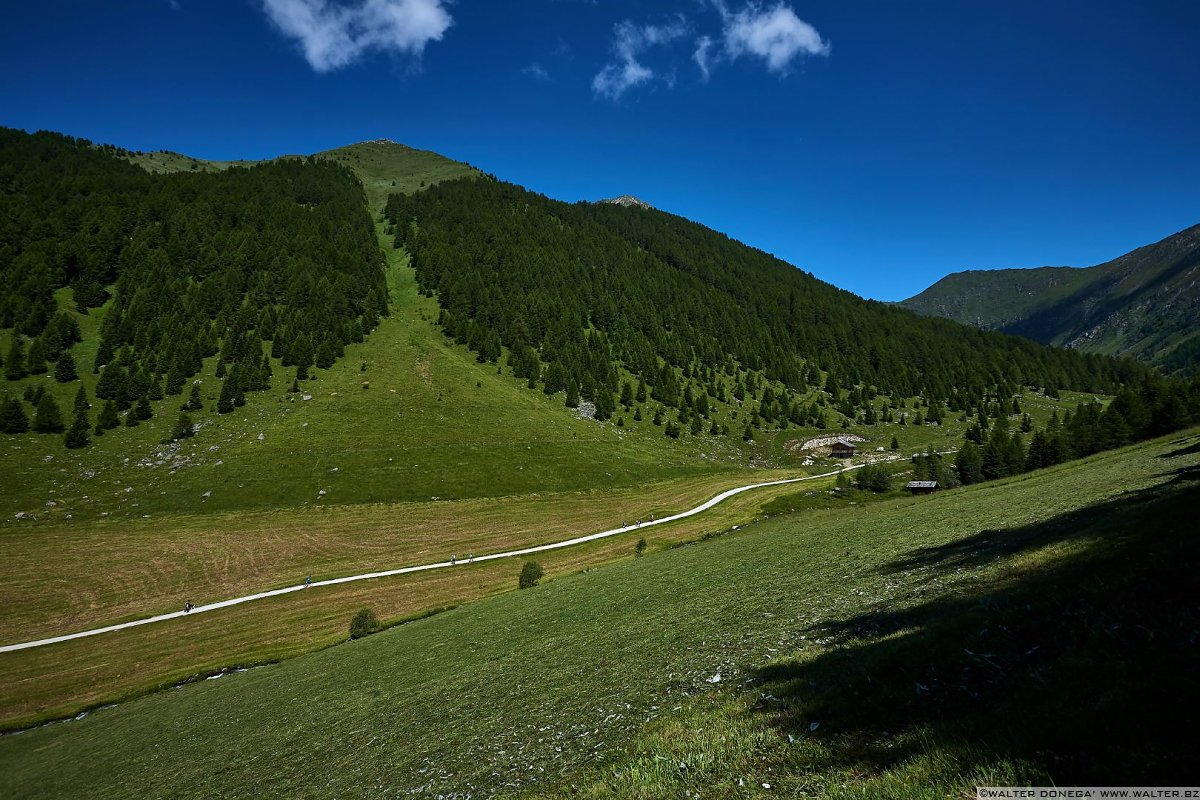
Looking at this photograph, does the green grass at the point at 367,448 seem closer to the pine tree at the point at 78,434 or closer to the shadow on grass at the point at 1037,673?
the pine tree at the point at 78,434

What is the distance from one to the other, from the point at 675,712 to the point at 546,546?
2490 inches

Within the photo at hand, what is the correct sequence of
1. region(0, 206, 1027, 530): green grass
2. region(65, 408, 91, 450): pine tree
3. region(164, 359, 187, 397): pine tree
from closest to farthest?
region(0, 206, 1027, 530): green grass < region(65, 408, 91, 450): pine tree < region(164, 359, 187, 397): pine tree

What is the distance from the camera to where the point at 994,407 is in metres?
191

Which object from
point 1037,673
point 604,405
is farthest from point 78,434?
point 1037,673

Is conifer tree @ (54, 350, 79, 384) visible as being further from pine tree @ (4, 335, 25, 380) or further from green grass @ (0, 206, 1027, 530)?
pine tree @ (4, 335, 25, 380)

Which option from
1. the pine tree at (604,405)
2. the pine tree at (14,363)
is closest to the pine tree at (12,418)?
the pine tree at (14,363)

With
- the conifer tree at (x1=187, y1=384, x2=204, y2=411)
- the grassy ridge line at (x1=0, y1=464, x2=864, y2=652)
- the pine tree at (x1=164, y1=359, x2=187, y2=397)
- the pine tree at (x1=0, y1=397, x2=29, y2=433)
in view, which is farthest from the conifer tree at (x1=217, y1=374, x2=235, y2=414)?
the grassy ridge line at (x1=0, y1=464, x2=864, y2=652)

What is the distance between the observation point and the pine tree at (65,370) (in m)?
107

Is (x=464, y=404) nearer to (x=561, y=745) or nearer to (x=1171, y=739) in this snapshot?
(x=561, y=745)

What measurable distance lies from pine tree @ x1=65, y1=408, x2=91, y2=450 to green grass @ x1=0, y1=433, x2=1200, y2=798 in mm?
82075

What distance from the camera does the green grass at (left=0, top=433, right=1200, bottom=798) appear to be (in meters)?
6.52

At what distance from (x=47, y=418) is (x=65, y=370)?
20877mm

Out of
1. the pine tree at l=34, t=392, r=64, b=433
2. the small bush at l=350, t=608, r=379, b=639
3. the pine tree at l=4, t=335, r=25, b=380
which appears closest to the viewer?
the small bush at l=350, t=608, r=379, b=639

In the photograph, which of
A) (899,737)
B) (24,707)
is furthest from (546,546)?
(899,737)
